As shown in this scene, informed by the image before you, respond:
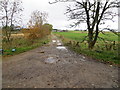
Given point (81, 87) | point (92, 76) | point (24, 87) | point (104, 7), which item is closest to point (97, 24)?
point (104, 7)

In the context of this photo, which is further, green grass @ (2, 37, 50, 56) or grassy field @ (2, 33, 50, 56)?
grassy field @ (2, 33, 50, 56)

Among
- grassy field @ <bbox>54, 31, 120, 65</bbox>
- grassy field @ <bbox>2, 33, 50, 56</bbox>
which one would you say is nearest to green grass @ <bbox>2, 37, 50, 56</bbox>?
grassy field @ <bbox>2, 33, 50, 56</bbox>

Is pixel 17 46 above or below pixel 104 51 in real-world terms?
above

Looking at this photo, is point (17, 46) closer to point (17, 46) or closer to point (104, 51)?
point (17, 46)

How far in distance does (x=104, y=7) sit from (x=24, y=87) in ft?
36.6

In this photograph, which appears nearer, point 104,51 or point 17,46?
point 104,51

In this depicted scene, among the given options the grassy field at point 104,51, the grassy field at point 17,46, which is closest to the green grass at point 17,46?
the grassy field at point 17,46

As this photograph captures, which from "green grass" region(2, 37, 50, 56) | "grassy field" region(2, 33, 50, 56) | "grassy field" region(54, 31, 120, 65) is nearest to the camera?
"grassy field" region(54, 31, 120, 65)

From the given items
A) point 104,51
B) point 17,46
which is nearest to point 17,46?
point 17,46

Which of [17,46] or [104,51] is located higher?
[17,46]

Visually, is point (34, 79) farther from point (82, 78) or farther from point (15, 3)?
point (15, 3)

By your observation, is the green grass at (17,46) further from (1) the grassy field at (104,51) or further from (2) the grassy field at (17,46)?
(1) the grassy field at (104,51)

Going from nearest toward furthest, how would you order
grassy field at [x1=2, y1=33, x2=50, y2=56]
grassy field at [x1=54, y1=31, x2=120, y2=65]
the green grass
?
grassy field at [x1=54, y1=31, x2=120, y2=65], the green grass, grassy field at [x1=2, y1=33, x2=50, y2=56]

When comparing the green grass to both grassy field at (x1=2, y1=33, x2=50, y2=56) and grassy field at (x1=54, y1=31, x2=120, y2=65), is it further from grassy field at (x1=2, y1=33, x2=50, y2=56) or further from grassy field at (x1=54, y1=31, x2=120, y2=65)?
grassy field at (x1=54, y1=31, x2=120, y2=65)
